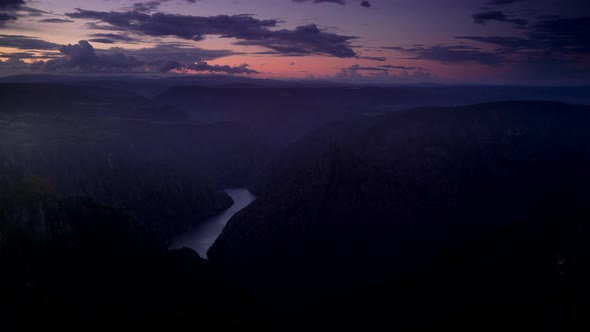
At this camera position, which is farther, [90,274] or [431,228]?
[431,228]

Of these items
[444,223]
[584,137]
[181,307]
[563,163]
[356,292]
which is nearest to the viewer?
[181,307]

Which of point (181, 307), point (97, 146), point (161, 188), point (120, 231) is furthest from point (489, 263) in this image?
point (97, 146)

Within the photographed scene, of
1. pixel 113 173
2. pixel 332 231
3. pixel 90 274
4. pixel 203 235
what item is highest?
pixel 90 274

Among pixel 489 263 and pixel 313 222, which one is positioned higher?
pixel 489 263

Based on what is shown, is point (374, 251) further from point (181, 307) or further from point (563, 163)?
point (563, 163)

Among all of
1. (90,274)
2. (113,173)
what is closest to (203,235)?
(113,173)

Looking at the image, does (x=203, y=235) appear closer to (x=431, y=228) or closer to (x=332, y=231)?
(x=332, y=231)
